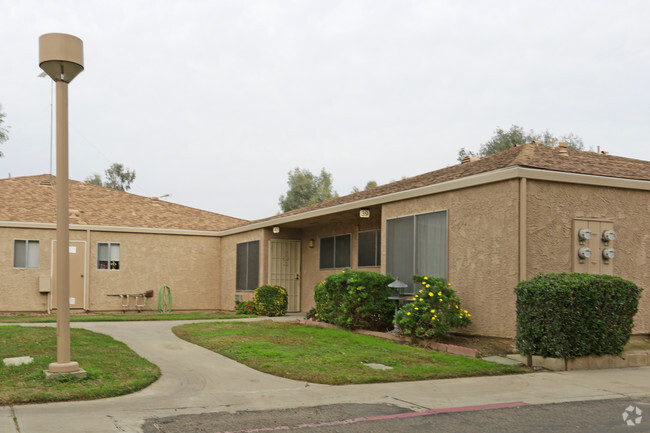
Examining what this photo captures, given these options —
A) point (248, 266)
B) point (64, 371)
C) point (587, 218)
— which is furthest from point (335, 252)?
point (64, 371)

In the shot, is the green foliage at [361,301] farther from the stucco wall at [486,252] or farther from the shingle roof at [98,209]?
the shingle roof at [98,209]

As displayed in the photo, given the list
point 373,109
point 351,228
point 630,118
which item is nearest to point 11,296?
point 351,228

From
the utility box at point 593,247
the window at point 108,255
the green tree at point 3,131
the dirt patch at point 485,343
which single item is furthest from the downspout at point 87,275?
the utility box at point 593,247

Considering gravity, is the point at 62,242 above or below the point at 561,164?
below

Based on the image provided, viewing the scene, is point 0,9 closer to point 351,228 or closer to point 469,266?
point 351,228

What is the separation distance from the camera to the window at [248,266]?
19.7 m

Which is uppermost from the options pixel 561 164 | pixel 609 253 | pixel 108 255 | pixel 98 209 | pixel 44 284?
pixel 561 164

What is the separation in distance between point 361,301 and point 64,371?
21.0 ft

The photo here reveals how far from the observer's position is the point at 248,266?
67.0 feet

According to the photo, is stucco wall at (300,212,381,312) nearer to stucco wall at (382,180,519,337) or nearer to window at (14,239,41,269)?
stucco wall at (382,180,519,337)

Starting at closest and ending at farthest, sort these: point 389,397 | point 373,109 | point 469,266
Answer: point 389,397 → point 469,266 → point 373,109

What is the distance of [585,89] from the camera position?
104ft

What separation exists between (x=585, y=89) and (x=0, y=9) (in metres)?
27.4

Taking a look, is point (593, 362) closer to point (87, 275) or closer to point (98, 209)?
point (87, 275)
